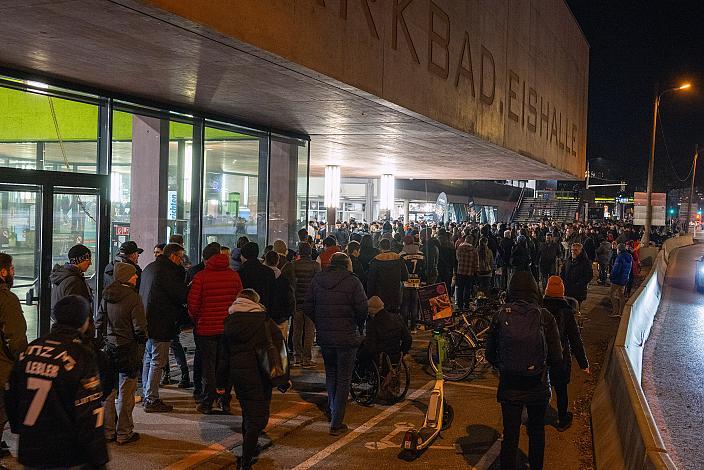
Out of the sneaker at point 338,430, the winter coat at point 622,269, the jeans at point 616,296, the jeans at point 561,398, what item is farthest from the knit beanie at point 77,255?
the jeans at point 616,296

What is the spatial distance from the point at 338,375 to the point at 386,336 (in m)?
1.03

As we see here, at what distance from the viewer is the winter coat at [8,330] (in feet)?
19.5

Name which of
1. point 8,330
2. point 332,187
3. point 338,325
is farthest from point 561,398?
point 332,187

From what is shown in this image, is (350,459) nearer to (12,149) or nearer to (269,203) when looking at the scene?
(12,149)

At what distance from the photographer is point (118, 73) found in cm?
912

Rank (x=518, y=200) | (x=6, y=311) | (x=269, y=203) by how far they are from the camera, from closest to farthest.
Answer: (x=6, y=311)
(x=269, y=203)
(x=518, y=200)

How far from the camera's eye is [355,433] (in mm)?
7672

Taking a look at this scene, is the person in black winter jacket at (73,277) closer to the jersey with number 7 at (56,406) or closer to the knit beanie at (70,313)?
the knit beanie at (70,313)

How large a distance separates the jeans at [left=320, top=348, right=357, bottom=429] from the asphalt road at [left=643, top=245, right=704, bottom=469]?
3743mm

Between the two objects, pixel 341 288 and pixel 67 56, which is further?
pixel 67 56

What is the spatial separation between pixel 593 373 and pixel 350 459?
5923 mm

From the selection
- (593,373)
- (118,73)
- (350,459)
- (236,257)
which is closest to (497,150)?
(593,373)

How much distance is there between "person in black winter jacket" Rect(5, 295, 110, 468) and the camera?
3.76 meters

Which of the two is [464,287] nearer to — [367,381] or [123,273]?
[367,381]
